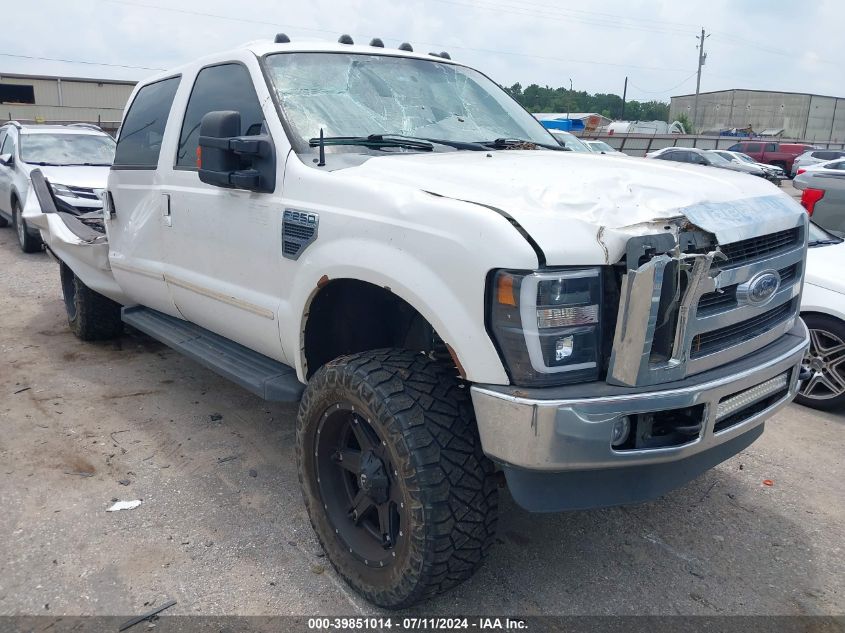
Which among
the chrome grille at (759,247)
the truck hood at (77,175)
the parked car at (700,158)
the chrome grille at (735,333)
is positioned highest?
the chrome grille at (759,247)

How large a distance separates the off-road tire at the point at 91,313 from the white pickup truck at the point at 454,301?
2.19 metres

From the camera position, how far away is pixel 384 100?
343 centimetres

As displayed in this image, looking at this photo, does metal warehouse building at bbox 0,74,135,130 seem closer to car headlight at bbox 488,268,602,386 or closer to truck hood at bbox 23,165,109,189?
truck hood at bbox 23,165,109,189

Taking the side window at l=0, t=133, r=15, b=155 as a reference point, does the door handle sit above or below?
above

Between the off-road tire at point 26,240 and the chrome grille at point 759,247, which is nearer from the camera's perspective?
the chrome grille at point 759,247

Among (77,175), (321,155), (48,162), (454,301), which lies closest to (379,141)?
(321,155)

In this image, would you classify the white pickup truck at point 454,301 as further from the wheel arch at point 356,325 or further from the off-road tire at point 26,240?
the off-road tire at point 26,240

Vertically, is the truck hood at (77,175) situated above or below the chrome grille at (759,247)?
below

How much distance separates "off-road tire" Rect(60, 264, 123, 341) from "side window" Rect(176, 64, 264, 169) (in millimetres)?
2156

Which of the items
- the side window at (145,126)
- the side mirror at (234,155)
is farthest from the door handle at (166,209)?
the side mirror at (234,155)

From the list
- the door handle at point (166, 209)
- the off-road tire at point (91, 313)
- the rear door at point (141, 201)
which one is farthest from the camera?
the off-road tire at point (91, 313)

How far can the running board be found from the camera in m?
3.19

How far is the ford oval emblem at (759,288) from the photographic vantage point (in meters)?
2.44

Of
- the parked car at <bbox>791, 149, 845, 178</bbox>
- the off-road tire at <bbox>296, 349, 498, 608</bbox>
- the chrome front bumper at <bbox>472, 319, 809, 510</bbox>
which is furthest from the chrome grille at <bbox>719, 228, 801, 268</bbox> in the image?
the parked car at <bbox>791, 149, 845, 178</bbox>
